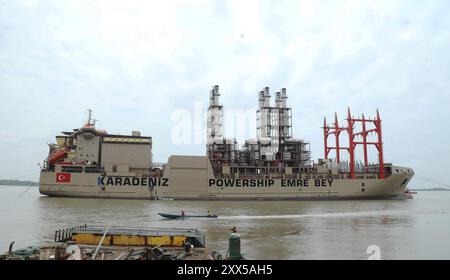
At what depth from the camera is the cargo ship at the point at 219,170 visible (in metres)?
45.3

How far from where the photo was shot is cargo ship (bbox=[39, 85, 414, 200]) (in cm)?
4531

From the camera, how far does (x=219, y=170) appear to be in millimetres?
49656

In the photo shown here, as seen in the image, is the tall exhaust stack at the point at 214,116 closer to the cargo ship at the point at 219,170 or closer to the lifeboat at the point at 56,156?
the cargo ship at the point at 219,170

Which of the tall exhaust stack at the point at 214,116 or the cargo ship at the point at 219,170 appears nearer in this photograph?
the cargo ship at the point at 219,170

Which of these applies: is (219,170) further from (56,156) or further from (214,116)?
(56,156)

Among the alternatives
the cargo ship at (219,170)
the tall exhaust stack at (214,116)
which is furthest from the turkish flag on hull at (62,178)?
the tall exhaust stack at (214,116)

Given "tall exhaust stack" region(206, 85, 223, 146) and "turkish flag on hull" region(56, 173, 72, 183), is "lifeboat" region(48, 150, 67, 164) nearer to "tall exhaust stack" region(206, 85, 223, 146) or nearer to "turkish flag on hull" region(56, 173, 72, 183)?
"turkish flag on hull" region(56, 173, 72, 183)

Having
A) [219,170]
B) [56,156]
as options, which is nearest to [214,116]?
[219,170]

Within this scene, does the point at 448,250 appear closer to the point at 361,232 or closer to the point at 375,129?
the point at 361,232

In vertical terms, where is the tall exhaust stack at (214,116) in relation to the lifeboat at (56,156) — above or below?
above

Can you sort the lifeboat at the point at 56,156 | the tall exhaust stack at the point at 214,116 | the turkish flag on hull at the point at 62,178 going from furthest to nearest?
the tall exhaust stack at the point at 214,116, the lifeboat at the point at 56,156, the turkish flag on hull at the point at 62,178

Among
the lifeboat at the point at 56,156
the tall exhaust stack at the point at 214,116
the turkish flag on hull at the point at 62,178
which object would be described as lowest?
the turkish flag on hull at the point at 62,178

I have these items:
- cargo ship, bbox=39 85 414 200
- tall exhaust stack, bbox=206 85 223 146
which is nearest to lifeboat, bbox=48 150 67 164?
cargo ship, bbox=39 85 414 200
